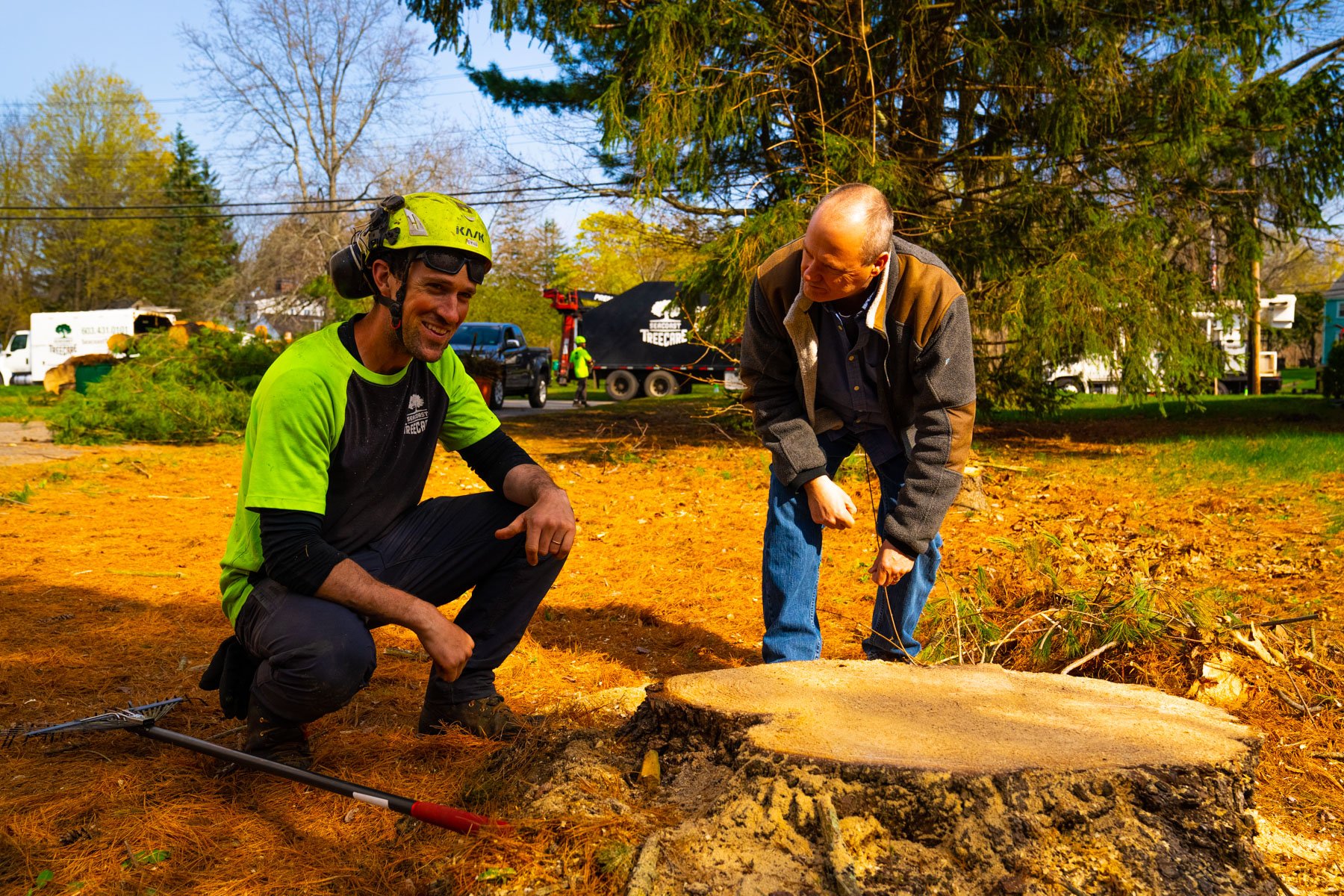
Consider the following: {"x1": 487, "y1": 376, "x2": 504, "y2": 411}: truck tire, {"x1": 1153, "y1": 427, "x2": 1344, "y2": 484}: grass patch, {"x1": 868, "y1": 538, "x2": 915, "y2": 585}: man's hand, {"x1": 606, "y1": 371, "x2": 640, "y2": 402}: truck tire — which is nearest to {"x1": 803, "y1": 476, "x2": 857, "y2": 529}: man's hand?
{"x1": 868, "y1": 538, "x2": 915, "y2": 585}: man's hand

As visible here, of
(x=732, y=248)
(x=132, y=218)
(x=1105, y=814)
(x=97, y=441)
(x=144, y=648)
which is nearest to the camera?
(x=1105, y=814)

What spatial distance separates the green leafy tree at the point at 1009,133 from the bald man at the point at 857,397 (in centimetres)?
524

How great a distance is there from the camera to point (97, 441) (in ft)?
35.5

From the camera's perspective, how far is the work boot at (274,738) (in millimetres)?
2541

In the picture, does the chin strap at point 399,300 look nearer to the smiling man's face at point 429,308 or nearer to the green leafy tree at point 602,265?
the smiling man's face at point 429,308

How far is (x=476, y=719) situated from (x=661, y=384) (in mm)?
17567

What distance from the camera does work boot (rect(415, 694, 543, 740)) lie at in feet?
9.40

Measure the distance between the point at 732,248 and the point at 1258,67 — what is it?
5.75 m

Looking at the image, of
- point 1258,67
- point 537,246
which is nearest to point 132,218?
point 537,246

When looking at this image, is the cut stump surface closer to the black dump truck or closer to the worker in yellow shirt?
the worker in yellow shirt

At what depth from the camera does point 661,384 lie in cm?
2031

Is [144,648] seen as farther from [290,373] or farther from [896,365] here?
[896,365]

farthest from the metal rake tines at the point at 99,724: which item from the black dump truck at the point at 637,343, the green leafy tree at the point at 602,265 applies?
the green leafy tree at the point at 602,265

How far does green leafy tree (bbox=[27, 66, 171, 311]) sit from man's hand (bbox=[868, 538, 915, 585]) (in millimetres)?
40733
